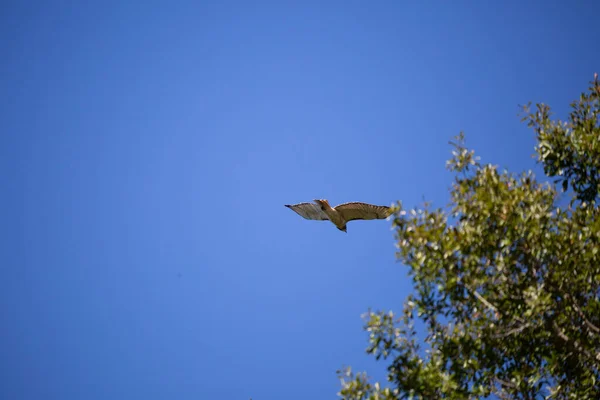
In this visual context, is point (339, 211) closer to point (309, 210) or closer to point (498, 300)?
point (309, 210)

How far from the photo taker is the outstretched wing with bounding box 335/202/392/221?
16.1 metres

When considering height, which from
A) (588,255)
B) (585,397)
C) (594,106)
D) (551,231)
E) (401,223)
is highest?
(594,106)

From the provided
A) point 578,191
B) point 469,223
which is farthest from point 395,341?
point 578,191

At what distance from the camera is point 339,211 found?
1736 cm

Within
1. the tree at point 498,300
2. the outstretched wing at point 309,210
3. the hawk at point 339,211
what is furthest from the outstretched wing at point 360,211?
the tree at point 498,300

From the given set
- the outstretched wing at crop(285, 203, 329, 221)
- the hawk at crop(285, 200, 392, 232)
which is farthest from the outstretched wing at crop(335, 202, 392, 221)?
the outstretched wing at crop(285, 203, 329, 221)

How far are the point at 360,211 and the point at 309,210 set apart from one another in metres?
1.86

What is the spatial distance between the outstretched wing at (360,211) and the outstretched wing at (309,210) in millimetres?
728

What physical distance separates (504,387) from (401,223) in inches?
145

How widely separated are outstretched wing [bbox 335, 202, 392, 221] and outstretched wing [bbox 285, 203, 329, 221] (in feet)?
2.39

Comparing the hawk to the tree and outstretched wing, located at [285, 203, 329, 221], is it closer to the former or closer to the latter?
outstretched wing, located at [285, 203, 329, 221]

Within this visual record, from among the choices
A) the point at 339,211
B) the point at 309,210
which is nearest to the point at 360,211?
the point at 339,211

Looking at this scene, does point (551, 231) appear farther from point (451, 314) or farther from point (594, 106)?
point (594, 106)

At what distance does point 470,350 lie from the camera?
376 inches
